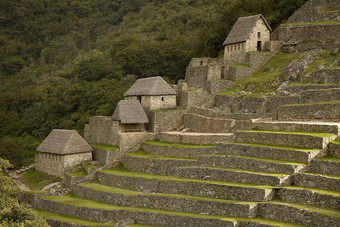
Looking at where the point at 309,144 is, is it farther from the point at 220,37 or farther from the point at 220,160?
the point at 220,37

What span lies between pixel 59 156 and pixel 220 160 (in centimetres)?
1450

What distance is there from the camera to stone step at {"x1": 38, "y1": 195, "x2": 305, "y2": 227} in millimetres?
24788

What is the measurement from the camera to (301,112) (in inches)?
1303

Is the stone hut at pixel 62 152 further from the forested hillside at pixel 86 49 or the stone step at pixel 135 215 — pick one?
the forested hillside at pixel 86 49

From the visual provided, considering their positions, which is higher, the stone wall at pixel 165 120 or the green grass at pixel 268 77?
the green grass at pixel 268 77

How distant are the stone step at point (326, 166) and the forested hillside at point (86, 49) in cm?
2396

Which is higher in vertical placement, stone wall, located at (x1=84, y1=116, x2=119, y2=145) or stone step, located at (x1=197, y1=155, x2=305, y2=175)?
stone wall, located at (x1=84, y1=116, x2=119, y2=145)

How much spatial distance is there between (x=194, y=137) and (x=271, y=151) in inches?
326

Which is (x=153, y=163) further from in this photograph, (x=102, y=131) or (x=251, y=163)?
(x=251, y=163)

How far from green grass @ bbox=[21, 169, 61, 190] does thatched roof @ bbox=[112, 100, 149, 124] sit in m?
6.18

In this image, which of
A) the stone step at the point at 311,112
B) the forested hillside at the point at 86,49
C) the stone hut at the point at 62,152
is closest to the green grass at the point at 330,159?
the stone step at the point at 311,112

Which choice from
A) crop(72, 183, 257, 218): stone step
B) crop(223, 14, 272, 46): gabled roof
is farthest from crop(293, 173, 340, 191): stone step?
crop(223, 14, 272, 46): gabled roof

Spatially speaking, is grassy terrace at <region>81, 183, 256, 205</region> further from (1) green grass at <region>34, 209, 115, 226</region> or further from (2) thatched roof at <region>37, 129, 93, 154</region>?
(2) thatched roof at <region>37, 129, 93, 154</region>

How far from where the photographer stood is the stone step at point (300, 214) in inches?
895
